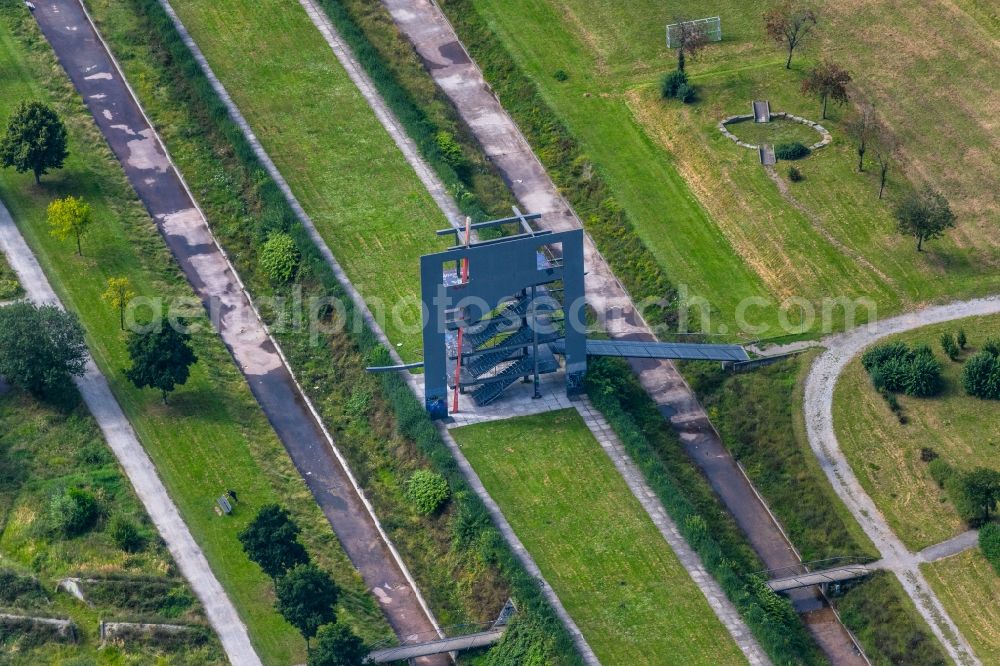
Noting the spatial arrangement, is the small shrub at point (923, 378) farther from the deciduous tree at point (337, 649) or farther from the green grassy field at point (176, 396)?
the deciduous tree at point (337, 649)

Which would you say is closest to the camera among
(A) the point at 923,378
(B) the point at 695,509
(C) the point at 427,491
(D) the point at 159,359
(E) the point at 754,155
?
(B) the point at 695,509

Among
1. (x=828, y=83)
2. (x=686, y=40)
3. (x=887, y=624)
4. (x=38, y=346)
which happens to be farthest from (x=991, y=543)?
(x=38, y=346)

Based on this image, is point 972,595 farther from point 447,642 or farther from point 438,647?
point 438,647

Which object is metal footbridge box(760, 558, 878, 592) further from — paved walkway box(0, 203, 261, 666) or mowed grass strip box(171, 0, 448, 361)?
paved walkway box(0, 203, 261, 666)

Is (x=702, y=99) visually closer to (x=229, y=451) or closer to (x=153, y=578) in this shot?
(x=229, y=451)

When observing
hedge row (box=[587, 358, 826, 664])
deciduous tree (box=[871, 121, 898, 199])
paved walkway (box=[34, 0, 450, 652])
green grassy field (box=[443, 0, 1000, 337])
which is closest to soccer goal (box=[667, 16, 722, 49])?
green grassy field (box=[443, 0, 1000, 337])

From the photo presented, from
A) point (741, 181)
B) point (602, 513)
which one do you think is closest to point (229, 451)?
point (602, 513)

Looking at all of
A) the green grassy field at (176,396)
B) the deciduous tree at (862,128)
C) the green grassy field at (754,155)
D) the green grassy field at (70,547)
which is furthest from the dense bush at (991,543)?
the green grassy field at (70,547)
